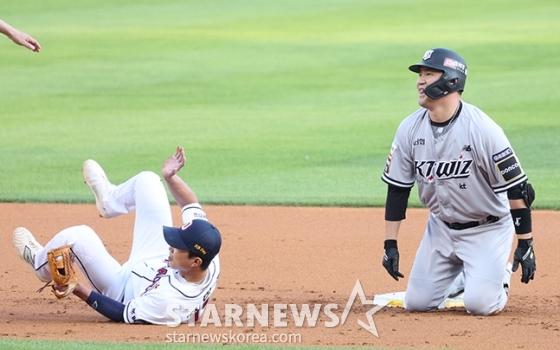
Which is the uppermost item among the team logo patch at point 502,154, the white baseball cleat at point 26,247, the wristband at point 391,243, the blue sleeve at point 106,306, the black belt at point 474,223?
the team logo patch at point 502,154

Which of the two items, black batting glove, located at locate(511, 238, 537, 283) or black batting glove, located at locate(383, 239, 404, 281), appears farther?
black batting glove, located at locate(383, 239, 404, 281)

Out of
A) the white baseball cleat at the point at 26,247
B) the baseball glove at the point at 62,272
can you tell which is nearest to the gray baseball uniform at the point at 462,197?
the baseball glove at the point at 62,272

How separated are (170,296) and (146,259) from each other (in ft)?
1.82

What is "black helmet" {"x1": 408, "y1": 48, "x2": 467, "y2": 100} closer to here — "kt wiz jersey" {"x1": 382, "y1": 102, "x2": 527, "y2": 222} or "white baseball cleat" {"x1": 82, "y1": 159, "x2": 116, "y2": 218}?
"kt wiz jersey" {"x1": 382, "y1": 102, "x2": 527, "y2": 222}

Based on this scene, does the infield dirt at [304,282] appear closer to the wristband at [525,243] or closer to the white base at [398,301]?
the white base at [398,301]

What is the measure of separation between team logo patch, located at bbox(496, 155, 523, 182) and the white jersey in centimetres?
191

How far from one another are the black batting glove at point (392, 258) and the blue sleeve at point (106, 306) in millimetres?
1789

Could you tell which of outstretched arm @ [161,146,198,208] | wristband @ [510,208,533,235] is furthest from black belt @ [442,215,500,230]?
outstretched arm @ [161,146,198,208]

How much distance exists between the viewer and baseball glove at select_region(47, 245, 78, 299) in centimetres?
577

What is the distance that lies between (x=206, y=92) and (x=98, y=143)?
4457 mm

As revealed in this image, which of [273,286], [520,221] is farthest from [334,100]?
[520,221]

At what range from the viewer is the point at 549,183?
37.7 ft

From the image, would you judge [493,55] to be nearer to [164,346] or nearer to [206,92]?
[206,92]

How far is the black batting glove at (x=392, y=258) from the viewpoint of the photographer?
6.50 m
